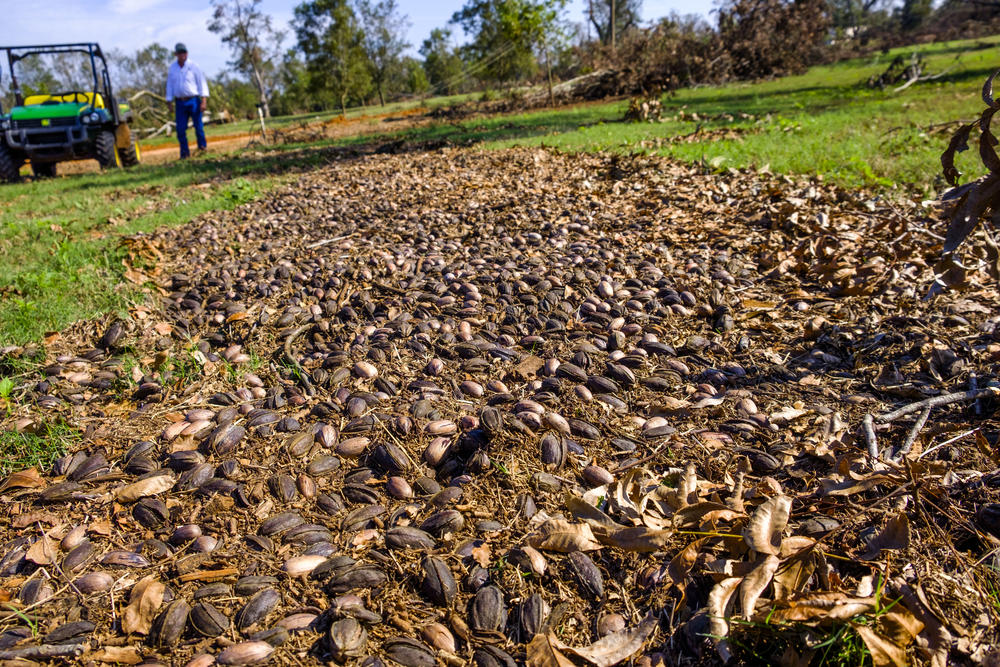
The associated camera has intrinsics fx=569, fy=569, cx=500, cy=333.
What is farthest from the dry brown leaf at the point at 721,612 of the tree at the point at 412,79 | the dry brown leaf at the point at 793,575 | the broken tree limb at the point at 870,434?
the tree at the point at 412,79

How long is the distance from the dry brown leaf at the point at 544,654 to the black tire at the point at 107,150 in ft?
48.1

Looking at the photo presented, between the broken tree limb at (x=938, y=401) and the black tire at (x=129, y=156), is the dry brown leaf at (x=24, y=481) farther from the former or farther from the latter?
the black tire at (x=129, y=156)

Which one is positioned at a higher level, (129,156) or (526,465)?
(129,156)

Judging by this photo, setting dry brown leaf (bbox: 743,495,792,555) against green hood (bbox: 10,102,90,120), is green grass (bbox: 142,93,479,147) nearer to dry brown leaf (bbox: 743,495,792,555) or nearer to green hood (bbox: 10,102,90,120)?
green hood (bbox: 10,102,90,120)

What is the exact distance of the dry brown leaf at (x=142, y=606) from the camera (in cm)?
188

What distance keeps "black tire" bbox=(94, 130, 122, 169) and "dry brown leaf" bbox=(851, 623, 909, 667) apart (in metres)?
15.3

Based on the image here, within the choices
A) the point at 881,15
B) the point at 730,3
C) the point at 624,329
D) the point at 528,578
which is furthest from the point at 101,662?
the point at 881,15

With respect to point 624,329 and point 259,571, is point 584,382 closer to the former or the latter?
point 624,329

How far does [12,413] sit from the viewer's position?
3.02 m

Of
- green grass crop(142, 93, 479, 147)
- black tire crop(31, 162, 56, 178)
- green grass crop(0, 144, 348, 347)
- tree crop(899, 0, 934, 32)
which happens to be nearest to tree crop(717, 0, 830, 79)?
green grass crop(142, 93, 479, 147)

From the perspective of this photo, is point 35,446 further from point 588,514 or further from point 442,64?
point 442,64

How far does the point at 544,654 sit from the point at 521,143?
9649 millimetres

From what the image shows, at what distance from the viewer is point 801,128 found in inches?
369

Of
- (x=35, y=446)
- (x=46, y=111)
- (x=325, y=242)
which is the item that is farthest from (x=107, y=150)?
(x=35, y=446)
